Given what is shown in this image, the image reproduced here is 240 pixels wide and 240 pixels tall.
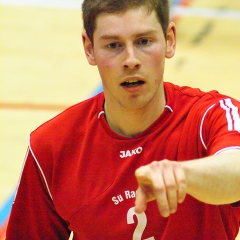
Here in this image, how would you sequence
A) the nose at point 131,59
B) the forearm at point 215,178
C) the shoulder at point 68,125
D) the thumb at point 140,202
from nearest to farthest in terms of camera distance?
1. the thumb at point 140,202
2. the forearm at point 215,178
3. the nose at point 131,59
4. the shoulder at point 68,125

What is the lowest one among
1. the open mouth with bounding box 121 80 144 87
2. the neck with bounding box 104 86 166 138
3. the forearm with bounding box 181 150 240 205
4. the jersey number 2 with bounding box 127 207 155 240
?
the jersey number 2 with bounding box 127 207 155 240

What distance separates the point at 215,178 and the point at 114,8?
0.78 m

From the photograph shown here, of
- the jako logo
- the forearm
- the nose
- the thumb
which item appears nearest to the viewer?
the thumb

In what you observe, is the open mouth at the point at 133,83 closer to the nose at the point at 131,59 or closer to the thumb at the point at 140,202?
the nose at the point at 131,59

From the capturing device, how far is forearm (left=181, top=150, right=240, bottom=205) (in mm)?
1612

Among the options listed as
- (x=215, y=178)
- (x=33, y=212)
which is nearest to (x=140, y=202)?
(x=215, y=178)

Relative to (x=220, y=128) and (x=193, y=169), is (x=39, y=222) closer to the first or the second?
(x=220, y=128)

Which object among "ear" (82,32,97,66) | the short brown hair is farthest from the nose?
"ear" (82,32,97,66)

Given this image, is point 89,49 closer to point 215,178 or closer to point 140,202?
point 215,178

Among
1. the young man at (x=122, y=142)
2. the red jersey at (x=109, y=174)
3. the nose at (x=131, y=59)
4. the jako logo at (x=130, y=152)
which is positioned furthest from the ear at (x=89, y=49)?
the jako logo at (x=130, y=152)

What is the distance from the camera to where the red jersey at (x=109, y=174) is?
2188mm

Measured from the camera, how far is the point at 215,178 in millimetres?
1685

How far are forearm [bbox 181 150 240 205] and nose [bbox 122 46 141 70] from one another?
485mm

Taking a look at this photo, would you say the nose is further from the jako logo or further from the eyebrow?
the jako logo
